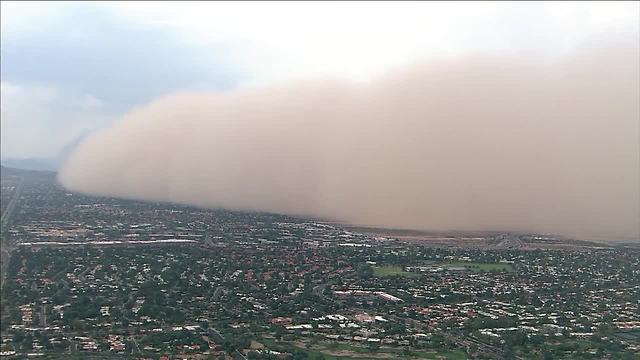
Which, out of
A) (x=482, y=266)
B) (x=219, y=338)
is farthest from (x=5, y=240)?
(x=482, y=266)

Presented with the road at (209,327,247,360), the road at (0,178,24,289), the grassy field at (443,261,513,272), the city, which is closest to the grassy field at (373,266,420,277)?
the city

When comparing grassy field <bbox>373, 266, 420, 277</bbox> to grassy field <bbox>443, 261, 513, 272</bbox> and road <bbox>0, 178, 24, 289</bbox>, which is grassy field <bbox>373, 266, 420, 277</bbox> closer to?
grassy field <bbox>443, 261, 513, 272</bbox>

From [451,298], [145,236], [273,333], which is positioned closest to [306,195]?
[145,236]

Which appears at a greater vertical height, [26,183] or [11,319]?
[26,183]

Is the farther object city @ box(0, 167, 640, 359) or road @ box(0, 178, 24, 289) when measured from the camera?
road @ box(0, 178, 24, 289)

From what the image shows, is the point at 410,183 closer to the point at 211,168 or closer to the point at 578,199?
the point at 578,199
